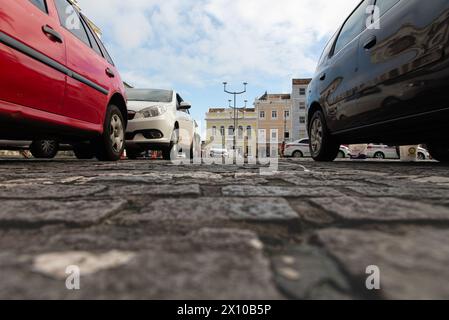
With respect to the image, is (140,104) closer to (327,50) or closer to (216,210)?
(327,50)

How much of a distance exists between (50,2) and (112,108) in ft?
5.34

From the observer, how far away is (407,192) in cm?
166

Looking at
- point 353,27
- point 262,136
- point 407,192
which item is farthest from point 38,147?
point 262,136

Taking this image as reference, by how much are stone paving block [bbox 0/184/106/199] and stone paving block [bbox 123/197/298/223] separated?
1.54 feet

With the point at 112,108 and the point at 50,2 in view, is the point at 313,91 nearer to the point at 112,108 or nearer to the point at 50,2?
the point at 112,108

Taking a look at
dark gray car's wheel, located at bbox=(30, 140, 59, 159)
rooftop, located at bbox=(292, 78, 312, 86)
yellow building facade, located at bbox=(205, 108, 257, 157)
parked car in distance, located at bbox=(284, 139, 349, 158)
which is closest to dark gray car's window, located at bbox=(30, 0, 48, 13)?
dark gray car's wheel, located at bbox=(30, 140, 59, 159)

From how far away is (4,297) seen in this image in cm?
58

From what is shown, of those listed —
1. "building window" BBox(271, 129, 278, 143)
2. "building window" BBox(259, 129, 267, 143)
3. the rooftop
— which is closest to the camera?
the rooftop

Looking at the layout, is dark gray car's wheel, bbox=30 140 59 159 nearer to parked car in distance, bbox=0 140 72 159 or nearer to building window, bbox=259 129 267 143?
parked car in distance, bbox=0 140 72 159

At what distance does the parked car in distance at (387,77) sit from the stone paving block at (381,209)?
75.5 inches

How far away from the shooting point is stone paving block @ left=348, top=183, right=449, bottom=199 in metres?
1.53

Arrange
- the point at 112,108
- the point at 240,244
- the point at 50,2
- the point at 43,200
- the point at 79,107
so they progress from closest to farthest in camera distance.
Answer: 1. the point at 240,244
2. the point at 43,200
3. the point at 50,2
4. the point at 79,107
5. the point at 112,108

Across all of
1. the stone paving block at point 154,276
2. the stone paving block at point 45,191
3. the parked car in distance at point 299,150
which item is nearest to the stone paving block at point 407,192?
the stone paving block at point 154,276
